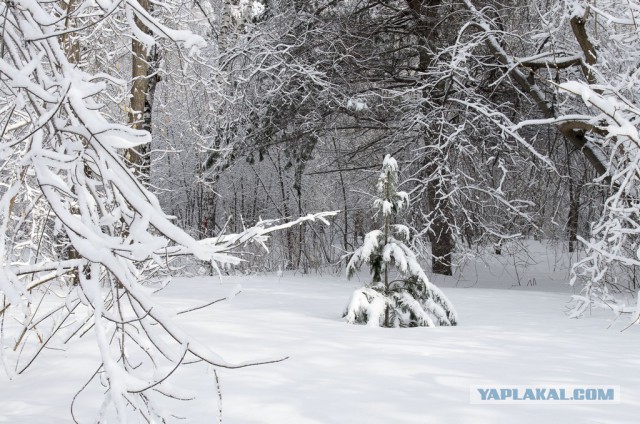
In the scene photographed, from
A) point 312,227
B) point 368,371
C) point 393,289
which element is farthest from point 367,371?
point 312,227

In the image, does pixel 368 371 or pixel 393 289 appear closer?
pixel 368 371

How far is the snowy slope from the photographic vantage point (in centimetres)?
274

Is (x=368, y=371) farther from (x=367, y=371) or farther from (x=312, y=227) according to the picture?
(x=312, y=227)

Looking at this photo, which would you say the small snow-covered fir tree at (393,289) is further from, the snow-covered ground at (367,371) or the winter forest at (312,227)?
the snow-covered ground at (367,371)

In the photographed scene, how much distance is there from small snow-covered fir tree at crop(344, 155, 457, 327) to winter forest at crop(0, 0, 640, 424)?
0.7 inches

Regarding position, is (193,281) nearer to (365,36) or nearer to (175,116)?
(365,36)

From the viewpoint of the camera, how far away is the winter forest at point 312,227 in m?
1.87

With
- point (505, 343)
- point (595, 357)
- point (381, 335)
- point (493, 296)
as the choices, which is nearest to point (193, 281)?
point (493, 296)

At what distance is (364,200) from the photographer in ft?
40.2

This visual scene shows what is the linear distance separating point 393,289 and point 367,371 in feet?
6.81

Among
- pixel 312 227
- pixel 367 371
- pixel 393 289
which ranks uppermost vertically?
pixel 312 227

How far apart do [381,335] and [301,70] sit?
6654mm

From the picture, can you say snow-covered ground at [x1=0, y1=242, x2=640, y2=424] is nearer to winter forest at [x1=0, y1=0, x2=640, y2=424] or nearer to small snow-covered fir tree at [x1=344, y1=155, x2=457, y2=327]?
winter forest at [x1=0, y1=0, x2=640, y2=424]

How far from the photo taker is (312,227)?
311 inches
